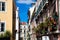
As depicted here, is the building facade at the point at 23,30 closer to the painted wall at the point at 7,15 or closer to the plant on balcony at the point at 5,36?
the painted wall at the point at 7,15

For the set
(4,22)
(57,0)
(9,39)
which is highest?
(57,0)

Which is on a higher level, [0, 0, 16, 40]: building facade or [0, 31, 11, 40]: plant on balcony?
[0, 0, 16, 40]: building facade

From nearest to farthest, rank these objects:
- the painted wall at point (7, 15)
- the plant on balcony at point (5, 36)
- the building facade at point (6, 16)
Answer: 1. the plant on balcony at point (5, 36)
2. the building facade at point (6, 16)
3. the painted wall at point (7, 15)

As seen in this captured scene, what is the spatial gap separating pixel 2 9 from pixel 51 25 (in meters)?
14.6

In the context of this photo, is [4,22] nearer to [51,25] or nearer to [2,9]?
[2,9]

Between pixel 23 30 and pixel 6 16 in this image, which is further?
pixel 23 30

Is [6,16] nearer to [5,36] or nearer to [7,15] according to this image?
[7,15]

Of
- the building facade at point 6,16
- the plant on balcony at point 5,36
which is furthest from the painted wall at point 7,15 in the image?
the plant on balcony at point 5,36

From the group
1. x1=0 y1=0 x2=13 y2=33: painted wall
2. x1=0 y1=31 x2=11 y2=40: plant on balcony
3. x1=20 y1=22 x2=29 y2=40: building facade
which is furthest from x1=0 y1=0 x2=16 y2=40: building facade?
x1=20 y1=22 x2=29 y2=40: building facade

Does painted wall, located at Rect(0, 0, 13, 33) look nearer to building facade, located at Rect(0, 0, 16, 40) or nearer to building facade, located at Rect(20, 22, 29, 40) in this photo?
building facade, located at Rect(0, 0, 16, 40)

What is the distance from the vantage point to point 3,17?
1312 inches

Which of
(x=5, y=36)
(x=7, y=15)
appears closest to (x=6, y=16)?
(x=7, y=15)

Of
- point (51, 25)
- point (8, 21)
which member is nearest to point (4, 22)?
point (8, 21)

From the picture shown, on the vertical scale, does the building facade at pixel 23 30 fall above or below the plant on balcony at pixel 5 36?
below
